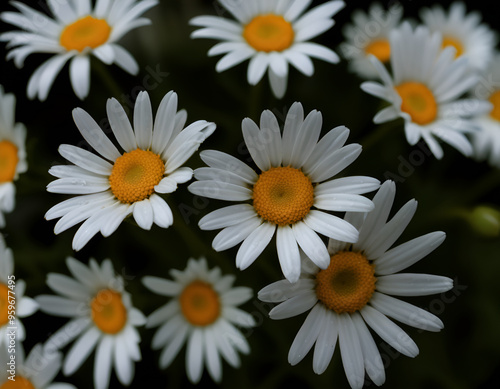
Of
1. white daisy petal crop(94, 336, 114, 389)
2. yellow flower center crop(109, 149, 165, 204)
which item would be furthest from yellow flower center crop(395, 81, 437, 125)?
white daisy petal crop(94, 336, 114, 389)

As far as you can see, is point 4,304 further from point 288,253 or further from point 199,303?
point 288,253

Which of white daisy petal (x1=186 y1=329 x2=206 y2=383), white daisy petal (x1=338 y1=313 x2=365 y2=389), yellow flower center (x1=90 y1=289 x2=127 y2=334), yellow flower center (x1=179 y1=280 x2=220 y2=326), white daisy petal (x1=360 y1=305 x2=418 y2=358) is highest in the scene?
white daisy petal (x1=360 y1=305 x2=418 y2=358)

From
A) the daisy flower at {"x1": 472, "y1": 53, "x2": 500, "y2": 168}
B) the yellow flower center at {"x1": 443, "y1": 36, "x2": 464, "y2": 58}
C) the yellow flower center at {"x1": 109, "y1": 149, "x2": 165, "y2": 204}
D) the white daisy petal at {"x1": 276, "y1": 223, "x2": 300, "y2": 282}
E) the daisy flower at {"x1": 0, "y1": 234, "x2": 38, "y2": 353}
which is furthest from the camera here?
the yellow flower center at {"x1": 443, "y1": 36, "x2": 464, "y2": 58}

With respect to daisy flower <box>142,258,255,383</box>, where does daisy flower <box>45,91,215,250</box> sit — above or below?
above

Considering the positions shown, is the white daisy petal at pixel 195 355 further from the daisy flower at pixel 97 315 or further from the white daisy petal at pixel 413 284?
the white daisy petal at pixel 413 284

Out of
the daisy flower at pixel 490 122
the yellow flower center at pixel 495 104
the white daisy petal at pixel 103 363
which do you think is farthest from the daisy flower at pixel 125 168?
the yellow flower center at pixel 495 104

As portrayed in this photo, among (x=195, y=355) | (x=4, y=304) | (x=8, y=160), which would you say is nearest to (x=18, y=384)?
(x=4, y=304)

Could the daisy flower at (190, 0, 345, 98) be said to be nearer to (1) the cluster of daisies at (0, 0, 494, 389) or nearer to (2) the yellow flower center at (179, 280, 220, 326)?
(1) the cluster of daisies at (0, 0, 494, 389)
